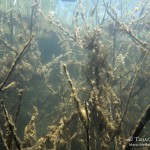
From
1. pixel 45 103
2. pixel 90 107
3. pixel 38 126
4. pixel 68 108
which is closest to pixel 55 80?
pixel 45 103

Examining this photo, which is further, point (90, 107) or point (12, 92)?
point (12, 92)

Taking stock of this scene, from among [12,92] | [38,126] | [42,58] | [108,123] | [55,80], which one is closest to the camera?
[108,123]

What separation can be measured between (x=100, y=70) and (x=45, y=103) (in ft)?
8.81

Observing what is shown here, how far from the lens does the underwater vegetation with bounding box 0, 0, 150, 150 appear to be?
251 cm

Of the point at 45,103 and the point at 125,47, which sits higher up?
the point at 125,47

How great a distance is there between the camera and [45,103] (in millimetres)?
6277

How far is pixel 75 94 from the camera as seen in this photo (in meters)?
2.08

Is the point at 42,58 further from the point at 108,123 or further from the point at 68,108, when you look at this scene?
the point at 108,123

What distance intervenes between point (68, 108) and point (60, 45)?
4.77m

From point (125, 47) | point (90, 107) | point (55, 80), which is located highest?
point (125, 47)

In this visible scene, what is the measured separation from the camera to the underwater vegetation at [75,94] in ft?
8.23

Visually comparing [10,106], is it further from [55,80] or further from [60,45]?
[60,45]

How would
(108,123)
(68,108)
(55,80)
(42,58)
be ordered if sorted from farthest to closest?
(42,58), (55,80), (68,108), (108,123)

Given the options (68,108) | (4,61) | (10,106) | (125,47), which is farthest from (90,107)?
(125,47)
